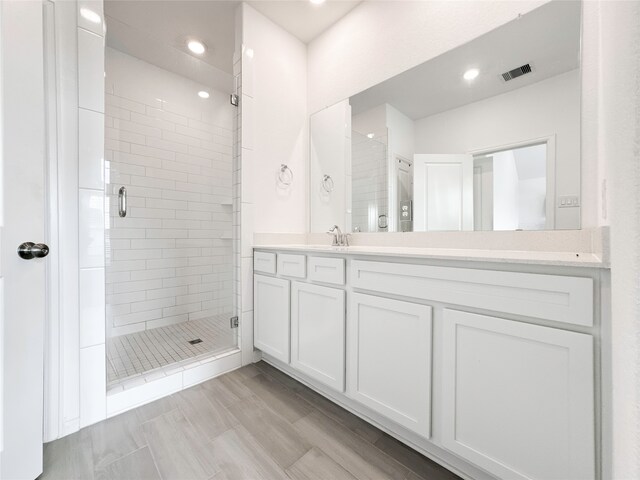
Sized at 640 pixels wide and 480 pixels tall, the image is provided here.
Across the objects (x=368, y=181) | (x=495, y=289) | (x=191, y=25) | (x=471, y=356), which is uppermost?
(x=191, y=25)

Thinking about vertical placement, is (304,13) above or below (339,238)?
above

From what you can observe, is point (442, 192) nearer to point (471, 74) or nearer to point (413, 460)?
point (471, 74)

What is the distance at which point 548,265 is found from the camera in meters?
0.83

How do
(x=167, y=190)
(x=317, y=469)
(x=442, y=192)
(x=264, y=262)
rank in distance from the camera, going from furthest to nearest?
(x=167, y=190) → (x=264, y=262) → (x=442, y=192) → (x=317, y=469)

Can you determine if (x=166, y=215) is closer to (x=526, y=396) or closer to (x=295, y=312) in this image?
(x=295, y=312)

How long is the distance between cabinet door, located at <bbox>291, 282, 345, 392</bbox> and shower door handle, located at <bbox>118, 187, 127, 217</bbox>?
150cm

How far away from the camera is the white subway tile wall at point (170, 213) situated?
7.31 ft

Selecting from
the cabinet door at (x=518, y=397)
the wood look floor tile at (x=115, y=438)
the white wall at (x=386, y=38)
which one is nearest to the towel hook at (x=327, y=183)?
the white wall at (x=386, y=38)

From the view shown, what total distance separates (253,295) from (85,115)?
4.72 ft

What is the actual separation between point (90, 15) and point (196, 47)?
1228 millimetres

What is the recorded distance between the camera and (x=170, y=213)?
8.72 ft

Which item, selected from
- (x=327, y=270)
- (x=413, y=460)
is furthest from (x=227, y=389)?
(x=413, y=460)

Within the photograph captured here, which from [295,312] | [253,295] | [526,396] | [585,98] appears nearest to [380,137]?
[585,98]

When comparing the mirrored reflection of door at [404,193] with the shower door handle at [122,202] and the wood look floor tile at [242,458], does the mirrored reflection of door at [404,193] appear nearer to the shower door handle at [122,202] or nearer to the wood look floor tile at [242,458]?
the wood look floor tile at [242,458]
